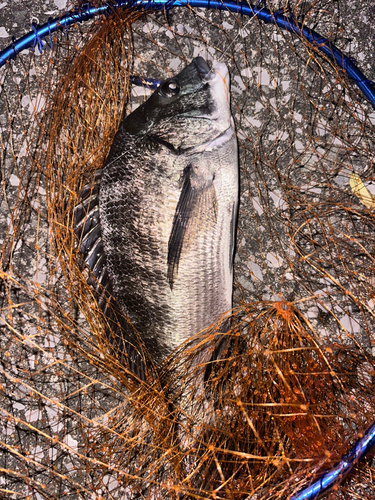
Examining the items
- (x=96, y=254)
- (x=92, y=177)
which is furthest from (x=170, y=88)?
(x=96, y=254)

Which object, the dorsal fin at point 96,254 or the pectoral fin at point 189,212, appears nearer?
the pectoral fin at point 189,212

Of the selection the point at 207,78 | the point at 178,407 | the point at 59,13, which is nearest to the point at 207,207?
the point at 207,78

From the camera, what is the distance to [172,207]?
1441mm

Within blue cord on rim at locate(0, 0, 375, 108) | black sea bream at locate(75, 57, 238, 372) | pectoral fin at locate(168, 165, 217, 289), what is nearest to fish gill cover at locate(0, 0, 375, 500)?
blue cord on rim at locate(0, 0, 375, 108)

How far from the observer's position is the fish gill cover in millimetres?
1607

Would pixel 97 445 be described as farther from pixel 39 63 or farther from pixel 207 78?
pixel 39 63

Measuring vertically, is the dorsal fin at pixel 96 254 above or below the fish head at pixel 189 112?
below

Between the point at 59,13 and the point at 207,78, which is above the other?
the point at 59,13

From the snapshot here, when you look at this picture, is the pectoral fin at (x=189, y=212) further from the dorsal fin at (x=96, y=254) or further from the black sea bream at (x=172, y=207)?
the dorsal fin at (x=96, y=254)

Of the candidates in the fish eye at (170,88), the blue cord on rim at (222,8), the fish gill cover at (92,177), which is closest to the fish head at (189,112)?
the fish eye at (170,88)

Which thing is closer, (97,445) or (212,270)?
(212,270)

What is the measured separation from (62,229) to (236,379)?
93cm

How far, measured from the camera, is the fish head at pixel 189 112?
1.46 m

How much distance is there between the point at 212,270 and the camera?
1.50 m
